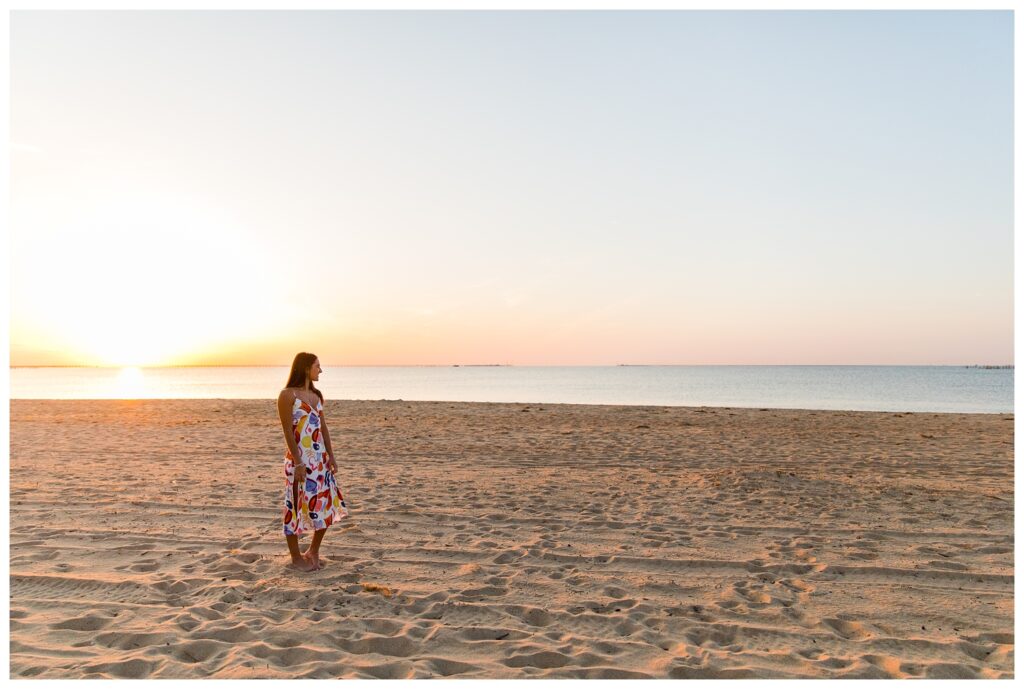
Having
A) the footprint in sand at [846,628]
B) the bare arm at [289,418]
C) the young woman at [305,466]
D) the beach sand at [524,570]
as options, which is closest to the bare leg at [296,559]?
the young woman at [305,466]

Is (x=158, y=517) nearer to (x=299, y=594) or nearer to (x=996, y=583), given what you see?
(x=299, y=594)

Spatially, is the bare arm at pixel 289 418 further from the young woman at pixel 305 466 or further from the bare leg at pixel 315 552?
the bare leg at pixel 315 552

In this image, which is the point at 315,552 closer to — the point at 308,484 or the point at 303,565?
the point at 303,565

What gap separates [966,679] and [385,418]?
18.0m

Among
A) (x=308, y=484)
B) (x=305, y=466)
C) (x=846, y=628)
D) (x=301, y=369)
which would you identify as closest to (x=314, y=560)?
(x=308, y=484)

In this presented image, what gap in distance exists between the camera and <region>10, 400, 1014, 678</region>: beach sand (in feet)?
13.4

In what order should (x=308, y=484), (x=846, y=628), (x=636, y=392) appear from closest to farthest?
(x=846, y=628)
(x=308, y=484)
(x=636, y=392)

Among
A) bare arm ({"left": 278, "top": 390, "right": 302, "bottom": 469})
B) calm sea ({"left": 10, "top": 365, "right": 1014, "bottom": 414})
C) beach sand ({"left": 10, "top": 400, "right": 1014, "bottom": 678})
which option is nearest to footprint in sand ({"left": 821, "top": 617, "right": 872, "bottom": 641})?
beach sand ({"left": 10, "top": 400, "right": 1014, "bottom": 678})

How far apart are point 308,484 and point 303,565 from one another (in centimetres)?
66

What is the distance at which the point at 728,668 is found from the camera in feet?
12.8

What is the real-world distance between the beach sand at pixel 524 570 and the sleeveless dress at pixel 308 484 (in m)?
0.41

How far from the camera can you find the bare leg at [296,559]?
5.62 meters

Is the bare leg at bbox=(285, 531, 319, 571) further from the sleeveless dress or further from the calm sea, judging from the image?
the calm sea

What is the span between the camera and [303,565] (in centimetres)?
564
